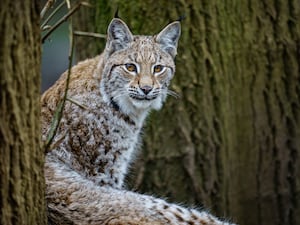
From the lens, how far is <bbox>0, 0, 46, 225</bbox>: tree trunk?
13.1 feet

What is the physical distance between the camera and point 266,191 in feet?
24.5

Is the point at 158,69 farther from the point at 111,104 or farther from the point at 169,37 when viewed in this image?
the point at 111,104

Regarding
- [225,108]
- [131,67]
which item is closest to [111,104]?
[131,67]

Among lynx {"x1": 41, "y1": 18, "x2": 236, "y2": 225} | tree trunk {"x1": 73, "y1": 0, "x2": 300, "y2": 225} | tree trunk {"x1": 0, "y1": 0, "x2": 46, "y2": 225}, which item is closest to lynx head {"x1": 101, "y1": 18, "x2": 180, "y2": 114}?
lynx {"x1": 41, "y1": 18, "x2": 236, "y2": 225}

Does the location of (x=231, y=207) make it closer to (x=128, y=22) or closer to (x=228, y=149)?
(x=228, y=149)

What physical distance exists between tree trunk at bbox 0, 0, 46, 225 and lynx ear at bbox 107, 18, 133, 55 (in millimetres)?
1973

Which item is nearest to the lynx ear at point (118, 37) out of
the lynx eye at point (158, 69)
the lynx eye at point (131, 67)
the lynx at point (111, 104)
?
the lynx at point (111, 104)

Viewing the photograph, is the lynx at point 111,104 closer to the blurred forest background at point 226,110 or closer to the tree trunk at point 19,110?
the blurred forest background at point 226,110

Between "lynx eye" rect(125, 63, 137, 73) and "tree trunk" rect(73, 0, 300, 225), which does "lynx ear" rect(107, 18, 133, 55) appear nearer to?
"lynx eye" rect(125, 63, 137, 73)

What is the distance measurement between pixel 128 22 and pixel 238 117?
128cm

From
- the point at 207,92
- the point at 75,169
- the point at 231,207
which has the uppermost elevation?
the point at 207,92

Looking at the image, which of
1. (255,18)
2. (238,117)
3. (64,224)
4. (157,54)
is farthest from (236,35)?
(64,224)

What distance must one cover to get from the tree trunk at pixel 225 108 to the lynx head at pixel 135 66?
2.66 ft

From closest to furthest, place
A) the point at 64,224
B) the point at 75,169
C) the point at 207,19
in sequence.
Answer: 1. the point at 64,224
2. the point at 75,169
3. the point at 207,19
